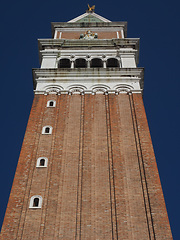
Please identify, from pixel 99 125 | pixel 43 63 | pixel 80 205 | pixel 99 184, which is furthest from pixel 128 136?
pixel 43 63

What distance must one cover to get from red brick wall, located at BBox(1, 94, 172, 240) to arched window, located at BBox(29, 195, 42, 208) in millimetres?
199

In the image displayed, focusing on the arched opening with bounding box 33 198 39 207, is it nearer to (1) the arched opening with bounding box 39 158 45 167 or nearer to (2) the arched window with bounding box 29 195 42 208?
(2) the arched window with bounding box 29 195 42 208

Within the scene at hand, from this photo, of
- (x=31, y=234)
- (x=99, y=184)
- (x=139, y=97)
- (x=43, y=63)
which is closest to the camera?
(x=31, y=234)

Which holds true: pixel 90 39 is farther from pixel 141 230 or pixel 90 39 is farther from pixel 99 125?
pixel 141 230

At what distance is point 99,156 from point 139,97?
7780mm

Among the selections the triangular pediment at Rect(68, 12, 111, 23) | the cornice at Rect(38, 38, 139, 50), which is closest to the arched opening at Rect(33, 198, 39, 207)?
the cornice at Rect(38, 38, 139, 50)

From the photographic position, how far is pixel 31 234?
2098cm

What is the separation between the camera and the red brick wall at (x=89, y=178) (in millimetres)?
21422

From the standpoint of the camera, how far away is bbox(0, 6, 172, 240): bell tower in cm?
2158

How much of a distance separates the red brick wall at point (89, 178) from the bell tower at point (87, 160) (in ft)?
0.15

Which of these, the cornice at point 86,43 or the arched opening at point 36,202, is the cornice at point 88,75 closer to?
the cornice at point 86,43

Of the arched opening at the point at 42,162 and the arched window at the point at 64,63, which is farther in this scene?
the arched window at the point at 64,63

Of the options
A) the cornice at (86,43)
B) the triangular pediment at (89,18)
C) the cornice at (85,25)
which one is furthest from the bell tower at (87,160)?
the triangular pediment at (89,18)

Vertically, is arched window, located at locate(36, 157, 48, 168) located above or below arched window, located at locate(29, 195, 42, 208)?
above
